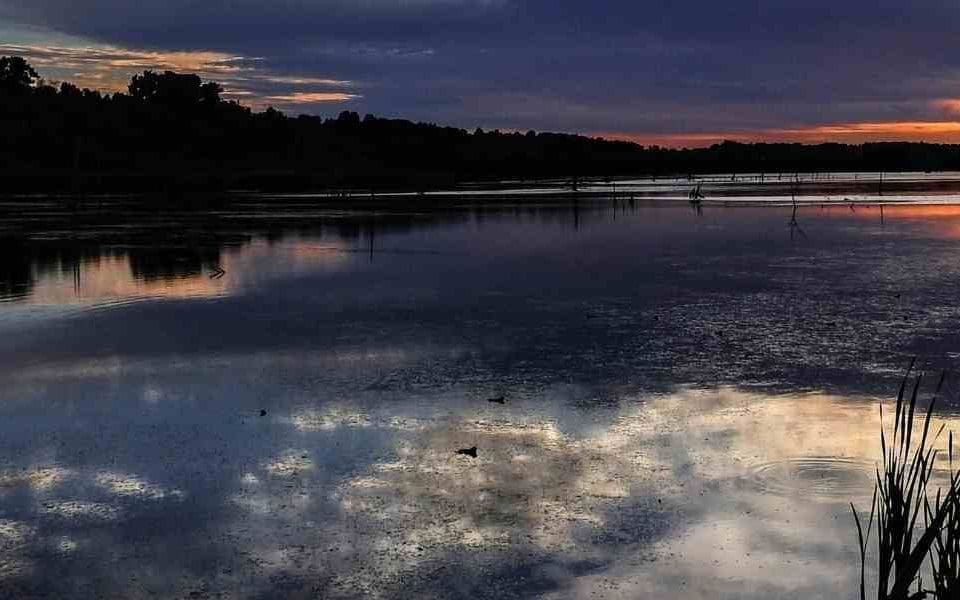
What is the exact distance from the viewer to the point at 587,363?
10203 millimetres

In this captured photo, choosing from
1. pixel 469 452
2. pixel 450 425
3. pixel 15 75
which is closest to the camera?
pixel 469 452

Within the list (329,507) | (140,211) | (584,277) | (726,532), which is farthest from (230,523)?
(140,211)

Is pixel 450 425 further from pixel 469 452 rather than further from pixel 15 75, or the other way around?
pixel 15 75

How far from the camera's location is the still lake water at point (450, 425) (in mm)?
5555

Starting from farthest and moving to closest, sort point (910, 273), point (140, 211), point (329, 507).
Answer: point (140, 211) < point (910, 273) < point (329, 507)

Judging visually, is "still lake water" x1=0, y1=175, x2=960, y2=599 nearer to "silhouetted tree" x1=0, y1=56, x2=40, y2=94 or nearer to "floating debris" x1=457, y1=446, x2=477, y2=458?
"floating debris" x1=457, y1=446, x2=477, y2=458

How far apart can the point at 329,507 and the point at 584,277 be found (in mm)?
11213

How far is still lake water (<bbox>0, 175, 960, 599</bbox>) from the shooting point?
5.55 m

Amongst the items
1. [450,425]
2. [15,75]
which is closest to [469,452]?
[450,425]

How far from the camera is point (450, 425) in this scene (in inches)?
320

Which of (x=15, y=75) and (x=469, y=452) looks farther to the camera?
(x=15, y=75)

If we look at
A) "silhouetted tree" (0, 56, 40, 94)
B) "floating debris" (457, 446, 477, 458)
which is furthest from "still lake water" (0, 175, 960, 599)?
"silhouetted tree" (0, 56, 40, 94)

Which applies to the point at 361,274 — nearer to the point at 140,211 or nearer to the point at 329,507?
the point at 329,507

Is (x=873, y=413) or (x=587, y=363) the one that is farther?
(x=587, y=363)
